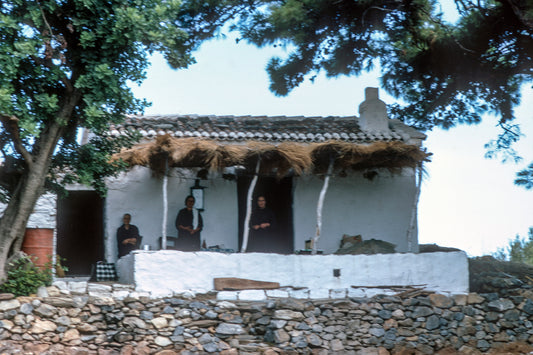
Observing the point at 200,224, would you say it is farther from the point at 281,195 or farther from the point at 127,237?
the point at 281,195

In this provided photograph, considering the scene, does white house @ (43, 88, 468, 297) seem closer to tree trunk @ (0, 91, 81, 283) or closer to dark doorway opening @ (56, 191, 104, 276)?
dark doorway opening @ (56, 191, 104, 276)

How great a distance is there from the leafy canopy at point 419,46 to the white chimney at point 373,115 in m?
0.67

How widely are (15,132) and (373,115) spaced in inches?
319

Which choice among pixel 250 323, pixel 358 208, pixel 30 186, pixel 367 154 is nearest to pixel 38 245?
pixel 30 186

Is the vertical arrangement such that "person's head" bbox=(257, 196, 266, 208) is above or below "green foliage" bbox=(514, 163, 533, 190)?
below

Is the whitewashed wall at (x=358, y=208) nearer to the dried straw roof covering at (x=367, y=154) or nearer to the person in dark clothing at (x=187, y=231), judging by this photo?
the dried straw roof covering at (x=367, y=154)

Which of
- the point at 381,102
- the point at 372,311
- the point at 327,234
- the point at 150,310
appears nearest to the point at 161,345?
the point at 150,310

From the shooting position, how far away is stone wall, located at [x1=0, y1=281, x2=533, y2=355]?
1117 centimetres

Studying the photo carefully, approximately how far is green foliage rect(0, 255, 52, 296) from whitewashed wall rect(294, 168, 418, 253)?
5418 mm

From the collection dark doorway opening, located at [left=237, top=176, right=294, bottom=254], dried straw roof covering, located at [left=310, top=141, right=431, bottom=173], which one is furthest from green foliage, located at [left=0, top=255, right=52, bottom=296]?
dried straw roof covering, located at [left=310, top=141, right=431, bottom=173]

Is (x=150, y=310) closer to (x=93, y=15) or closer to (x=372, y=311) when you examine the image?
(x=372, y=311)

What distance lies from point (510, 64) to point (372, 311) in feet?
20.6

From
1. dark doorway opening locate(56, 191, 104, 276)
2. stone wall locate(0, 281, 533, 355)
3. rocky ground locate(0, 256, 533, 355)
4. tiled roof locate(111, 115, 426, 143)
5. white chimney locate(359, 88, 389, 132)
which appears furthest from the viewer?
dark doorway opening locate(56, 191, 104, 276)

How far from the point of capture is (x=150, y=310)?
1173cm
